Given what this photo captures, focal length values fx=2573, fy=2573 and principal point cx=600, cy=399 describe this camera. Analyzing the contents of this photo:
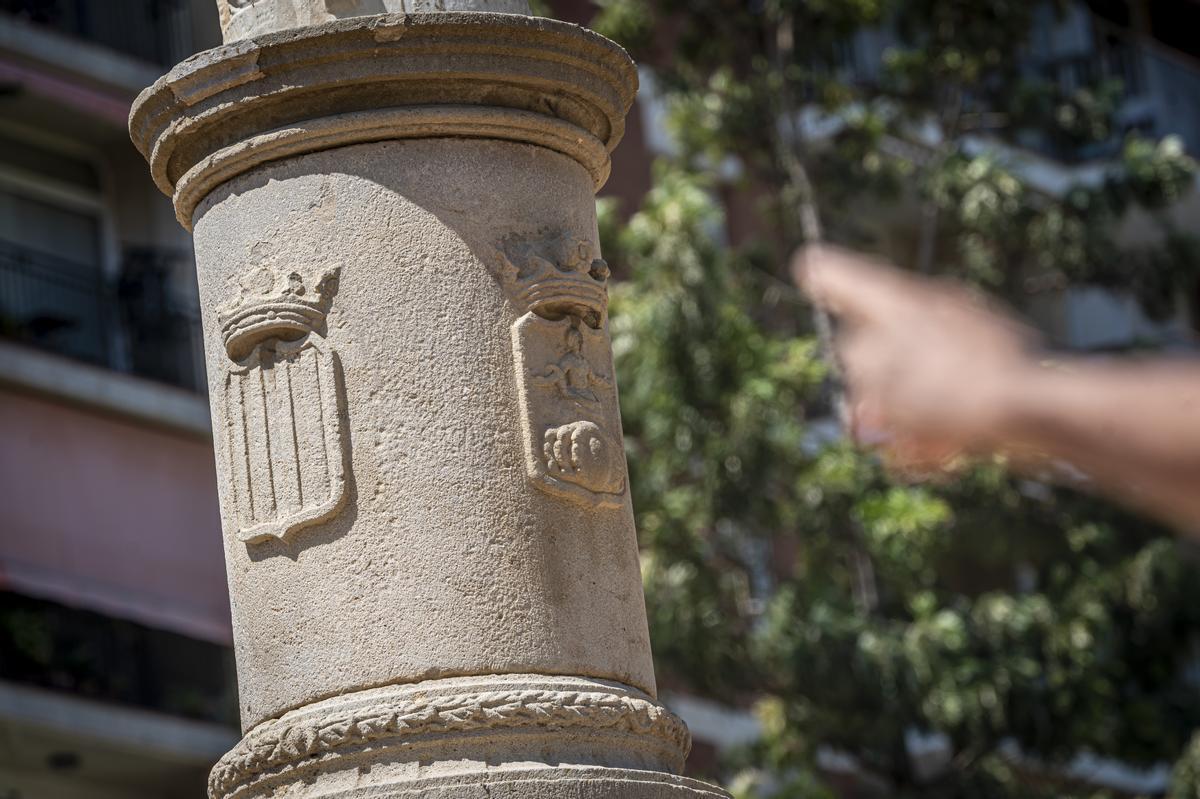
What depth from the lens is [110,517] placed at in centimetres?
1655

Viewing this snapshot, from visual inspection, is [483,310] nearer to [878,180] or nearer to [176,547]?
[878,180]

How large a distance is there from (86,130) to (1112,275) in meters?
6.86

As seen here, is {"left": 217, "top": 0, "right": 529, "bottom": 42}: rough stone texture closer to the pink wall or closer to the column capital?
the column capital

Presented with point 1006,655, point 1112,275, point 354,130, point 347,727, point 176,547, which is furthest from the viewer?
point 176,547

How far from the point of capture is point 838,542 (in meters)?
13.4

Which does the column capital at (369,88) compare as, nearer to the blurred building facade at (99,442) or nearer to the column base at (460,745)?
the column base at (460,745)

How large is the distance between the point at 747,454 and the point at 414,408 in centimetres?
757

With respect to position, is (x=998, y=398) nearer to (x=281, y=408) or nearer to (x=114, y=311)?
(x=281, y=408)

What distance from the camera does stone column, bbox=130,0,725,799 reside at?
529 centimetres

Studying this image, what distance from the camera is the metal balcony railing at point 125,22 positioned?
1716 cm

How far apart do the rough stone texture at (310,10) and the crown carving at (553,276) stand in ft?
1.87

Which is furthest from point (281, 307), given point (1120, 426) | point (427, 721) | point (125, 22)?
point (125, 22)

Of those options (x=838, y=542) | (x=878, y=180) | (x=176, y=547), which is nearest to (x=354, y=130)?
(x=838, y=542)

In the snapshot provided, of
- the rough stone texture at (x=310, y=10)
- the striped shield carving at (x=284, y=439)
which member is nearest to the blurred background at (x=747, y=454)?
the rough stone texture at (x=310, y=10)
